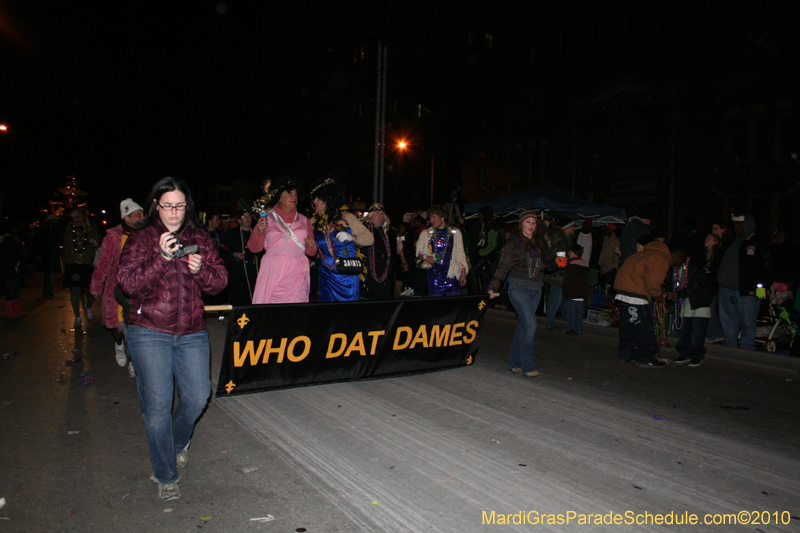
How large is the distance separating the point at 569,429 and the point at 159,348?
3547mm

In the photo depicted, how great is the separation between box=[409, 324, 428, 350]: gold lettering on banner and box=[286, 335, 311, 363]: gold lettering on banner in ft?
4.41

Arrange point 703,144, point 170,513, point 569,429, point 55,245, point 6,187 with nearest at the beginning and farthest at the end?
point 170,513 → point 569,429 → point 55,245 → point 703,144 → point 6,187

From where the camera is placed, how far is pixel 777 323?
28.6ft

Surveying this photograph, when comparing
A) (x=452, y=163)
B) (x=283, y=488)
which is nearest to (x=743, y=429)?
(x=283, y=488)

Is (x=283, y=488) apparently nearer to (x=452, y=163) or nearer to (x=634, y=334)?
(x=634, y=334)

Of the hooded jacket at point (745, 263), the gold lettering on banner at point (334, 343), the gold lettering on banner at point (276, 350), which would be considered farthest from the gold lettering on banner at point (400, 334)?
the hooded jacket at point (745, 263)

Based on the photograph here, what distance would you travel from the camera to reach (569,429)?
16.5ft

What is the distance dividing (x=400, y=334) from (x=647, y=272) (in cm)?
370

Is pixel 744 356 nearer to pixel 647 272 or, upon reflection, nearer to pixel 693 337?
pixel 693 337

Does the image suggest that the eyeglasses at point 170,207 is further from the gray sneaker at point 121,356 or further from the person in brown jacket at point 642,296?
the person in brown jacket at point 642,296

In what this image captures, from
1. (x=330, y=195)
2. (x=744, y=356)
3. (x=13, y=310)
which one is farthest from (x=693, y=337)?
(x=13, y=310)

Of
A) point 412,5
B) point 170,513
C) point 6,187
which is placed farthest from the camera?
point 412,5

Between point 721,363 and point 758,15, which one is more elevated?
point 758,15

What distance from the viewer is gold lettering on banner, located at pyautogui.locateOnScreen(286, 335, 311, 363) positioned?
537 centimetres
